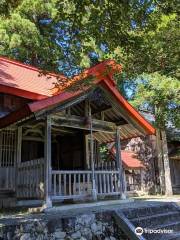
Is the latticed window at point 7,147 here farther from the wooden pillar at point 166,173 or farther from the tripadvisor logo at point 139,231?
the wooden pillar at point 166,173

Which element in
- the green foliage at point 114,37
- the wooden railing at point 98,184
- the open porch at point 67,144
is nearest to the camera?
the green foliage at point 114,37

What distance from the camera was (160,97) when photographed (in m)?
16.4

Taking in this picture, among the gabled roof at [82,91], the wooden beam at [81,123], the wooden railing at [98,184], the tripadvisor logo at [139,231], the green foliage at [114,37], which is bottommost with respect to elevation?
the tripadvisor logo at [139,231]

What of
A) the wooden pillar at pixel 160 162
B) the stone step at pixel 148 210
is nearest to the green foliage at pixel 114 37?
the wooden pillar at pixel 160 162

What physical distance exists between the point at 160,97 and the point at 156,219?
358 inches

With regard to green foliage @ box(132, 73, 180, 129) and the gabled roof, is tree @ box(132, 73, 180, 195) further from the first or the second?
the gabled roof

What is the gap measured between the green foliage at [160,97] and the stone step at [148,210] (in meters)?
7.39

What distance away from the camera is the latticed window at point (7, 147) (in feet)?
34.6

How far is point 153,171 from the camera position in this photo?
66.0 ft

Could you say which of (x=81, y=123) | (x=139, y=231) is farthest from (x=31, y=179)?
(x=139, y=231)

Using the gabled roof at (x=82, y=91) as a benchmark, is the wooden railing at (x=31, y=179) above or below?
below

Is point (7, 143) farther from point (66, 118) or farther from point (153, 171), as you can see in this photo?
point (153, 171)

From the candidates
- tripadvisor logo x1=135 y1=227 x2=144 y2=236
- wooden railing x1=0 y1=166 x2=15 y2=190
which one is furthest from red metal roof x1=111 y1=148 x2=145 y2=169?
tripadvisor logo x1=135 y1=227 x2=144 y2=236

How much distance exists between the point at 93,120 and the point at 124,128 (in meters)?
2.02
